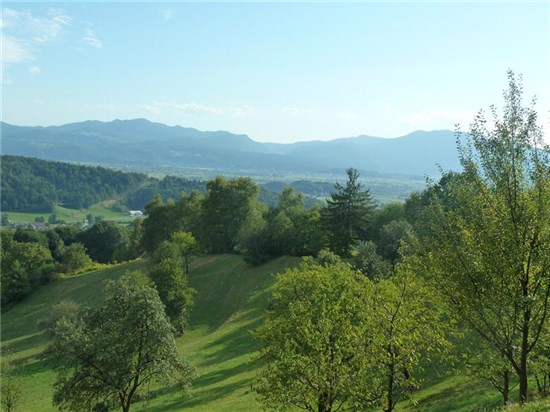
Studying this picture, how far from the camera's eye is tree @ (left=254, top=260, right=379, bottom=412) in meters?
20.8

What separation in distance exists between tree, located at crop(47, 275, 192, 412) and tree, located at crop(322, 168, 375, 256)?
4844 centimetres

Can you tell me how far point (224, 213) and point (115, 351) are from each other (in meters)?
62.1

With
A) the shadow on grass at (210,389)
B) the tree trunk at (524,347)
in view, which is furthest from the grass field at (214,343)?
the tree trunk at (524,347)

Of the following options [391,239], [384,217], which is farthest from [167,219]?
[391,239]

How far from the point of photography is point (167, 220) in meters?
96.1

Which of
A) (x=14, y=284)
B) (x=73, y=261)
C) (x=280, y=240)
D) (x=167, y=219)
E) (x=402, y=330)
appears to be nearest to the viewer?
(x=402, y=330)

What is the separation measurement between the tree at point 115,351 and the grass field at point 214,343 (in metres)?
6.39

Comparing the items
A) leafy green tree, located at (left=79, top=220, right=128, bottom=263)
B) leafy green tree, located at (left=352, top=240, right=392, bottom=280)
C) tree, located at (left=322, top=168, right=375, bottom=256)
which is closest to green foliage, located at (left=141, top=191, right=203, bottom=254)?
tree, located at (left=322, top=168, right=375, bottom=256)

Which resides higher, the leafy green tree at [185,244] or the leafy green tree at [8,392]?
the leafy green tree at [185,244]

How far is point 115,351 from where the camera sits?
87.1ft

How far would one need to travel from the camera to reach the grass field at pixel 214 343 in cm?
2688

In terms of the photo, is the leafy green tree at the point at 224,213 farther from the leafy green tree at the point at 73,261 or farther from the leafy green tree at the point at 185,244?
the leafy green tree at the point at 73,261

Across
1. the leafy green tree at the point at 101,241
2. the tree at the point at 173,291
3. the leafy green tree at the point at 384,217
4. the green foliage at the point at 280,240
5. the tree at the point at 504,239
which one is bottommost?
the leafy green tree at the point at 101,241

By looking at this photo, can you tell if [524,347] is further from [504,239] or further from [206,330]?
[206,330]
